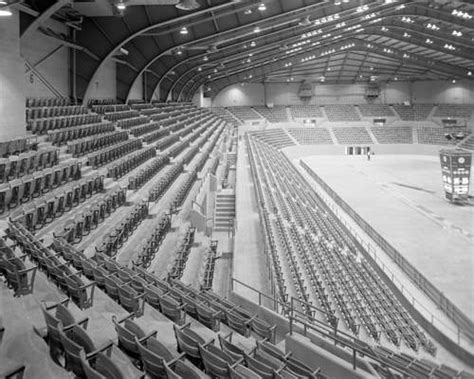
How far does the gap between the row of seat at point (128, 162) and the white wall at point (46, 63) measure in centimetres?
506

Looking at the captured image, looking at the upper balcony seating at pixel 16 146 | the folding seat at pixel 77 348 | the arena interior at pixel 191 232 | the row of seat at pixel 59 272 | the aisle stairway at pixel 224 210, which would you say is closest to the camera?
the folding seat at pixel 77 348

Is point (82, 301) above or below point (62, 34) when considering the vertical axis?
below

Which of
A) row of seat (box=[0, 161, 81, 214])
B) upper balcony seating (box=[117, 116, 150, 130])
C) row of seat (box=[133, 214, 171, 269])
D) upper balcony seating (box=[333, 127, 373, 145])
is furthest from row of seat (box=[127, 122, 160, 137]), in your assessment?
upper balcony seating (box=[333, 127, 373, 145])

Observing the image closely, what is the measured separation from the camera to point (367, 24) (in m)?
29.9

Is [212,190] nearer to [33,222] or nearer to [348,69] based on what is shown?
[33,222]

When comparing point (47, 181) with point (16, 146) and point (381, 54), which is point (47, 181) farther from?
point (381, 54)

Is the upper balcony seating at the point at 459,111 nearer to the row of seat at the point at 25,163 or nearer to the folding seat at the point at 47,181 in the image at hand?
the row of seat at the point at 25,163

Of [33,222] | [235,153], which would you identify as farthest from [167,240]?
[235,153]

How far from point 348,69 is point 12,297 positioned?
4760cm

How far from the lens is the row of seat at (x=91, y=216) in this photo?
7.71 meters

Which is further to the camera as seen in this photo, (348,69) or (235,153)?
(348,69)

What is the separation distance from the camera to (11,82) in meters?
12.0

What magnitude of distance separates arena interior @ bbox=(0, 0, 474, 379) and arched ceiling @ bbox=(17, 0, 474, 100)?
0.14 m

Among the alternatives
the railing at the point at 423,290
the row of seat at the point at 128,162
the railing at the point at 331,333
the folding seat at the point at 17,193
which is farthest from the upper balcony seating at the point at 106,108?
the railing at the point at 331,333
